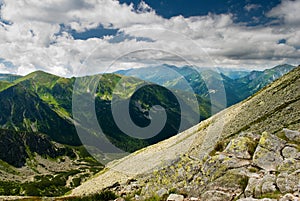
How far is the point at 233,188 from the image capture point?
2511 cm

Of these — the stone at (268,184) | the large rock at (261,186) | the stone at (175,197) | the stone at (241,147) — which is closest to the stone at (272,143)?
the stone at (241,147)

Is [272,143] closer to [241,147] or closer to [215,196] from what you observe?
[241,147]

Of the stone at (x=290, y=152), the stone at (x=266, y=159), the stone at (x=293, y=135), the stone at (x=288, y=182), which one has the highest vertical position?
the stone at (x=293, y=135)

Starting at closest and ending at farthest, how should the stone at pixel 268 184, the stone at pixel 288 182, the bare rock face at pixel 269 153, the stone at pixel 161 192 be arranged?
the stone at pixel 288 182 < the stone at pixel 268 184 < the bare rock face at pixel 269 153 < the stone at pixel 161 192

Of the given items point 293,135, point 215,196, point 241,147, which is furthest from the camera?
point 293,135

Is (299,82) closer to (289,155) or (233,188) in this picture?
(289,155)

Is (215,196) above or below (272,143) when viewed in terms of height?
below

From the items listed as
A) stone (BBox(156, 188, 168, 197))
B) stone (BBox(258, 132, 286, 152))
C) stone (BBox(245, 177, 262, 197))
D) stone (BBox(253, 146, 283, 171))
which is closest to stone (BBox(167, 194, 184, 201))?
stone (BBox(156, 188, 168, 197))

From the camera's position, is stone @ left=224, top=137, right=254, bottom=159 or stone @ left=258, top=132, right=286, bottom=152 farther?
stone @ left=224, top=137, right=254, bottom=159

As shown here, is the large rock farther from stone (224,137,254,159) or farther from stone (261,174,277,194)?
stone (224,137,254,159)

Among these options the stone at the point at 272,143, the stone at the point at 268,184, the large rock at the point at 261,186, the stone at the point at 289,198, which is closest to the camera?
the stone at the point at 289,198

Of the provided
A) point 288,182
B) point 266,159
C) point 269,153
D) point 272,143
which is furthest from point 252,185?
point 272,143

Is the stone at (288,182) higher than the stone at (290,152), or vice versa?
the stone at (290,152)

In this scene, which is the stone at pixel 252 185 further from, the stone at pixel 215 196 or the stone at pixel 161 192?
the stone at pixel 161 192
